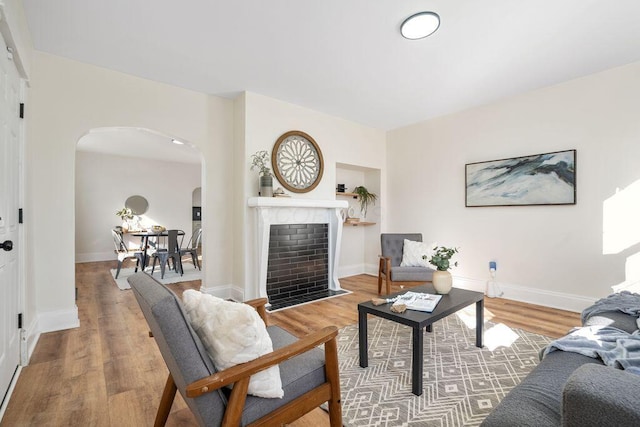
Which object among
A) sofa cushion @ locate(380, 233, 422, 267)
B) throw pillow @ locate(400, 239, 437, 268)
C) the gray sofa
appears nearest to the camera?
the gray sofa

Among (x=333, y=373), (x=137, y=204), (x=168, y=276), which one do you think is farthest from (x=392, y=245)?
(x=137, y=204)

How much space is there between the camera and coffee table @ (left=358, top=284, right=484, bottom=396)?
185 cm

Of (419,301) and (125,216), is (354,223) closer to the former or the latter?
(419,301)

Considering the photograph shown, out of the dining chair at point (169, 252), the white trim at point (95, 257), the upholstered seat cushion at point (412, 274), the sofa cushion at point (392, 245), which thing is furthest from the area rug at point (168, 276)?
the upholstered seat cushion at point (412, 274)

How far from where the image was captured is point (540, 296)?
3.64 meters

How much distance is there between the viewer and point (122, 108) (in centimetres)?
323

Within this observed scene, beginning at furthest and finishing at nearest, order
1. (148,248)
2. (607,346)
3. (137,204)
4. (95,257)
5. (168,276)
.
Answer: (137,204)
(95,257)
(148,248)
(168,276)
(607,346)

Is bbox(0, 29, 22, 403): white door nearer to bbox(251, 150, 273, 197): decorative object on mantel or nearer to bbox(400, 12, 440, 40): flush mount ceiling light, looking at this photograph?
bbox(251, 150, 273, 197): decorative object on mantel

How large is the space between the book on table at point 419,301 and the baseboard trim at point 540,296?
208 cm

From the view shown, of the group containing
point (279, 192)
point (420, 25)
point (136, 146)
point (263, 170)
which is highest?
point (420, 25)

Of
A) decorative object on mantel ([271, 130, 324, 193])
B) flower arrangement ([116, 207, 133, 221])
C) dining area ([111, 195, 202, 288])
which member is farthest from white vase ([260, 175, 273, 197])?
flower arrangement ([116, 207, 133, 221])

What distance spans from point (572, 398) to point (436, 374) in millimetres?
1480

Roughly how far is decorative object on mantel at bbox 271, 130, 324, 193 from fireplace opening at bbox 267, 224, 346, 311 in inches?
23.6

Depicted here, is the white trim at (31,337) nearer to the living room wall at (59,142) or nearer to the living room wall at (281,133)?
the living room wall at (59,142)
